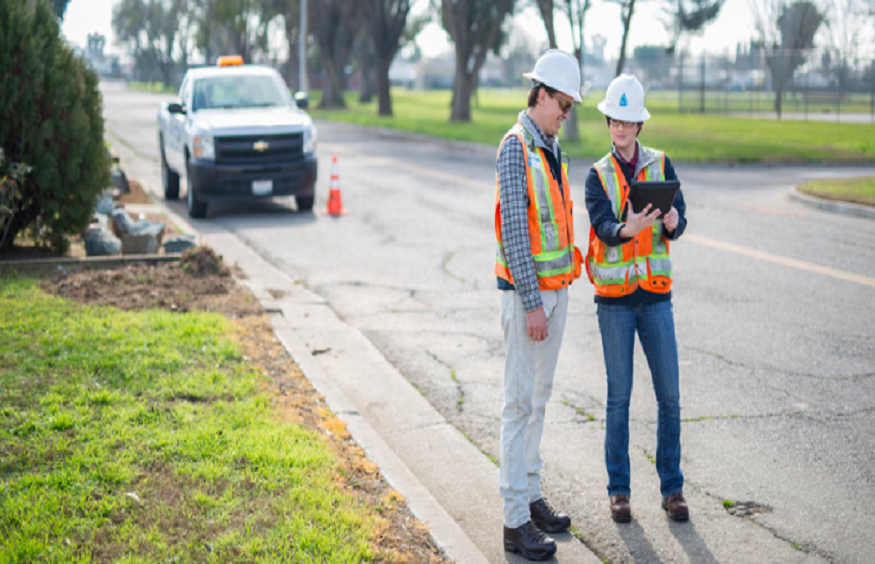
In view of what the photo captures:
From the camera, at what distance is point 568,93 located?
4.18 m

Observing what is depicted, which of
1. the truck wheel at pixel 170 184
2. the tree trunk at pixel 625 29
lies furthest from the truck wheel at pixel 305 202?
the tree trunk at pixel 625 29

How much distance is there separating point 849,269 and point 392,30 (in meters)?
36.6

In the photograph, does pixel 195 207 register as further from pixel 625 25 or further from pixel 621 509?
pixel 625 25

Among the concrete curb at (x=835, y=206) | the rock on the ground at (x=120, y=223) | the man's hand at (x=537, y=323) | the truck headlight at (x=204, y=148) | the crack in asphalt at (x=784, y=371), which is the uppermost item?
the truck headlight at (x=204, y=148)

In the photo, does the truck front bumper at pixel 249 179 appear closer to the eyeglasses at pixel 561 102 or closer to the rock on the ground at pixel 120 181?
the rock on the ground at pixel 120 181

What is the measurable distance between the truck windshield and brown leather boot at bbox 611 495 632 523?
12601 mm

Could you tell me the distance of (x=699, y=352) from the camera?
7.70 metres

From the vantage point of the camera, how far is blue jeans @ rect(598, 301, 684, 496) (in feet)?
15.5

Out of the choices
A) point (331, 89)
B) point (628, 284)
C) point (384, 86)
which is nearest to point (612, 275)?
point (628, 284)

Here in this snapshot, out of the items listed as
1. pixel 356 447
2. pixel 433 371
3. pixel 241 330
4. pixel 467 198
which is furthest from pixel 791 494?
pixel 467 198

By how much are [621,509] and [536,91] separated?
1957 mm

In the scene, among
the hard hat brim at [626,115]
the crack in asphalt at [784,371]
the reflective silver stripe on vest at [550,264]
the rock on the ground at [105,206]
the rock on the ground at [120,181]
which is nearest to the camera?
the reflective silver stripe on vest at [550,264]

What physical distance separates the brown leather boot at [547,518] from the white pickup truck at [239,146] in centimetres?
1088

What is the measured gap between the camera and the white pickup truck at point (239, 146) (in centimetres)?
1475
